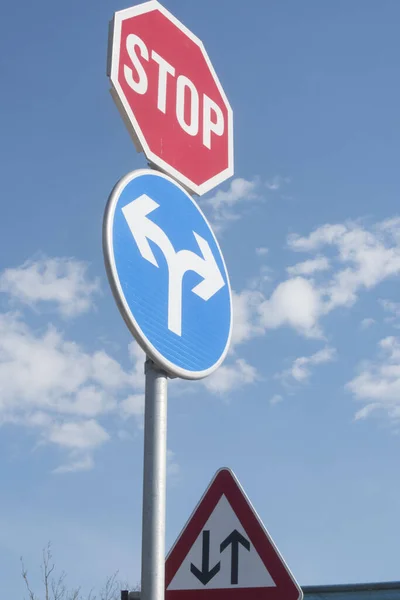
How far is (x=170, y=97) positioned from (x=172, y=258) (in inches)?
29.9

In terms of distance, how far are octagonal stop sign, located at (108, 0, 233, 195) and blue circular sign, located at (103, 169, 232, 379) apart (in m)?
0.18

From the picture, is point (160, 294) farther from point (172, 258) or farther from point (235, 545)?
point (235, 545)

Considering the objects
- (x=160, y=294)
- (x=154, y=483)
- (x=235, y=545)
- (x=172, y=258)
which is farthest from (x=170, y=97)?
(x=235, y=545)

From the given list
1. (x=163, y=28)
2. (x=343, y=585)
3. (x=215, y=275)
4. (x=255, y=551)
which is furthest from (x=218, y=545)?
(x=343, y=585)

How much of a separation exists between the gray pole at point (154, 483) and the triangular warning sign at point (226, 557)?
0.72m

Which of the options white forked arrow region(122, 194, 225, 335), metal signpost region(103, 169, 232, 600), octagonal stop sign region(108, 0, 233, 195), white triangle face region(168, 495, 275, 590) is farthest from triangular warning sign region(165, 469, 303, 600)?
octagonal stop sign region(108, 0, 233, 195)

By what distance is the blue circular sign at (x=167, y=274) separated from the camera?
2223mm

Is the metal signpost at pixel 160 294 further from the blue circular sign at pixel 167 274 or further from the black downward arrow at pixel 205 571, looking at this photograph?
the black downward arrow at pixel 205 571

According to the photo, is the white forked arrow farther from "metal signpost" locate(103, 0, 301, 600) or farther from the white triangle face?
the white triangle face

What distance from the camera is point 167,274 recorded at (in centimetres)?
240

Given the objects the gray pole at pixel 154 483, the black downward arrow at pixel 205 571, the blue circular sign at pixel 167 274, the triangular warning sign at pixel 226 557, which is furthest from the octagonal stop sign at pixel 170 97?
the black downward arrow at pixel 205 571

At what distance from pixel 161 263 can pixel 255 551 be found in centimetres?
106

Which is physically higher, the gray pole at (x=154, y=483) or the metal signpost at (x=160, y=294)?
the metal signpost at (x=160, y=294)

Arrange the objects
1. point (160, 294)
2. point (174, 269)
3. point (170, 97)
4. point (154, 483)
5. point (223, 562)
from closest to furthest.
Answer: point (154, 483) < point (160, 294) < point (174, 269) < point (223, 562) < point (170, 97)
